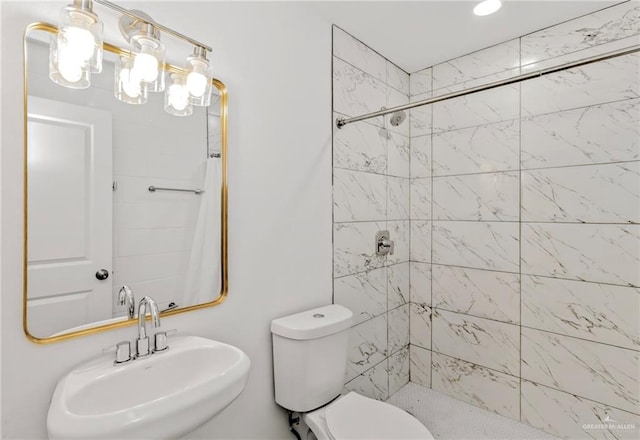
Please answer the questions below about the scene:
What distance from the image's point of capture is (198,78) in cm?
119

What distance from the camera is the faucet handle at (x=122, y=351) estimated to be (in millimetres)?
1030

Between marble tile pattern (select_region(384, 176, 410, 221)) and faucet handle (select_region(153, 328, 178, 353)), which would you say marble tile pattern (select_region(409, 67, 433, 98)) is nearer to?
marble tile pattern (select_region(384, 176, 410, 221))

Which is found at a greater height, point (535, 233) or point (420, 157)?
point (420, 157)

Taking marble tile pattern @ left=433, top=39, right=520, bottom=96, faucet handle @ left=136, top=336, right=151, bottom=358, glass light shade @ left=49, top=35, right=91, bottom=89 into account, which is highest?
marble tile pattern @ left=433, top=39, right=520, bottom=96

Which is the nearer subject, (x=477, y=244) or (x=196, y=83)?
(x=196, y=83)

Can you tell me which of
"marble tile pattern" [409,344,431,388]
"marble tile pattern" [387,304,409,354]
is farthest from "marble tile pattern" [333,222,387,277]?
"marble tile pattern" [409,344,431,388]

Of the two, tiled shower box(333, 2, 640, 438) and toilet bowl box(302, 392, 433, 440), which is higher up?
tiled shower box(333, 2, 640, 438)

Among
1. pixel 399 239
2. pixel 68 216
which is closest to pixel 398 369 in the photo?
pixel 399 239

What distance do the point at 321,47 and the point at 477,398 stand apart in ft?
7.58

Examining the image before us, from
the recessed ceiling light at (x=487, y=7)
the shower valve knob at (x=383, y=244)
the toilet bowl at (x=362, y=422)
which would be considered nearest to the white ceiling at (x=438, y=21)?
the recessed ceiling light at (x=487, y=7)

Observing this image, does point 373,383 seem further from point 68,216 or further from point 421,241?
point 68,216

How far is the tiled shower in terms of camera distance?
1699mm

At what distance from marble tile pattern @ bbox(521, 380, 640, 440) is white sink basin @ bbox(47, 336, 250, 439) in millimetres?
1788

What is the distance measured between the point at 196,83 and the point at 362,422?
1.52 metres
